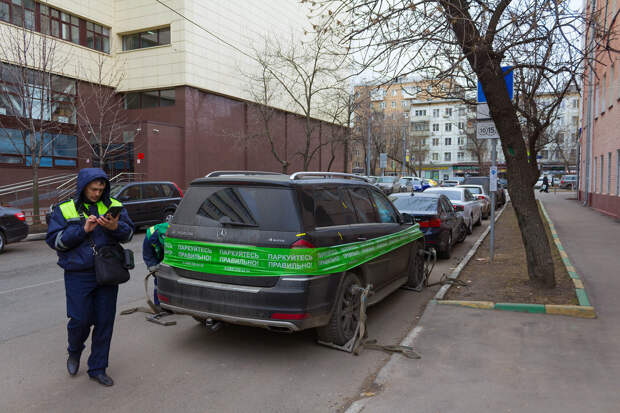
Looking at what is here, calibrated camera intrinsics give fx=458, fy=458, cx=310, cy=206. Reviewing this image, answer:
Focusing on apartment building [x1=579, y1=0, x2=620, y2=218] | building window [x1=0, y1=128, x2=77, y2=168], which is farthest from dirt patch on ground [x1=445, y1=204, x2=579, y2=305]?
building window [x1=0, y1=128, x2=77, y2=168]

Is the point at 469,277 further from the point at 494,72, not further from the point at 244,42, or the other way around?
the point at 244,42

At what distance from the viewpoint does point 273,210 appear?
4.44 meters

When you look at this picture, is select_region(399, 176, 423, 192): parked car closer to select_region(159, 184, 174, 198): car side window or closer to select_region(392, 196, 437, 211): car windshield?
select_region(159, 184, 174, 198): car side window

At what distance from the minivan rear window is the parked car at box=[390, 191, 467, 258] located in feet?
17.8

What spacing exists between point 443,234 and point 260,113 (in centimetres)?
2359

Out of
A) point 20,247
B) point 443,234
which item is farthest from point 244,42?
point 443,234

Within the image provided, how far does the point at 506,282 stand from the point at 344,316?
12.9ft

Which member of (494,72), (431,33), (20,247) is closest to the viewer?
(431,33)

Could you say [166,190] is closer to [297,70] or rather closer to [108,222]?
[108,222]

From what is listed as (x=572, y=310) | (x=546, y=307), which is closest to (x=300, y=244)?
(x=546, y=307)

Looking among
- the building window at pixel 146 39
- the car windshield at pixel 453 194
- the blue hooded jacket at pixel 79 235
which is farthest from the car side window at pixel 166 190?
the building window at pixel 146 39

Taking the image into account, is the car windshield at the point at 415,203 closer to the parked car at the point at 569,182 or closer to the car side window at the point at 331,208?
the car side window at the point at 331,208

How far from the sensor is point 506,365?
14.6 ft

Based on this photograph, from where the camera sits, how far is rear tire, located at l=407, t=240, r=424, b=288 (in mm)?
7109
